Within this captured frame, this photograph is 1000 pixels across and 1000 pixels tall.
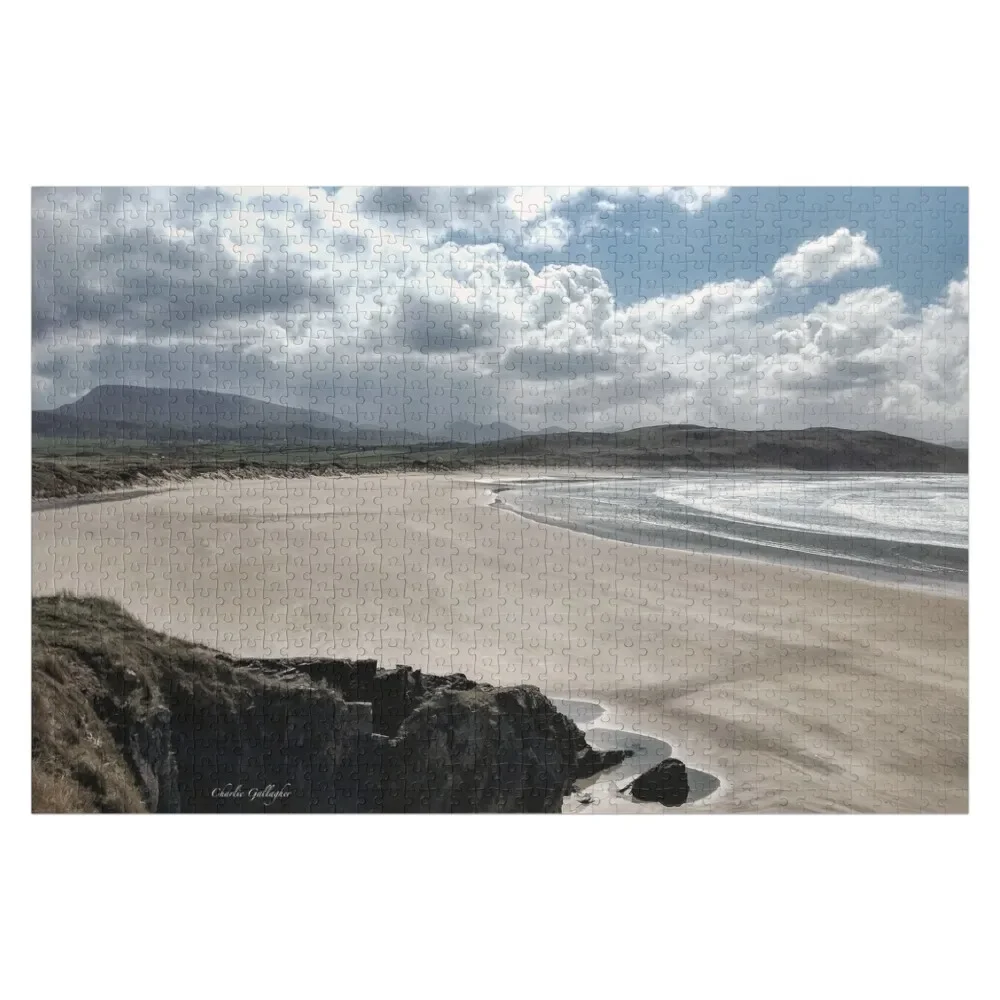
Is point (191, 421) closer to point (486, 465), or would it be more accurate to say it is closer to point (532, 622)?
point (486, 465)

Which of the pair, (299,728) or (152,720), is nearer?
(152,720)

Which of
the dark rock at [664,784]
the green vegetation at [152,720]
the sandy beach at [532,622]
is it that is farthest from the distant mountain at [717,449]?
the green vegetation at [152,720]

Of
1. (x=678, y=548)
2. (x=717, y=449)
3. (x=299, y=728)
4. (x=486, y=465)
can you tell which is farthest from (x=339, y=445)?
(x=717, y=449)

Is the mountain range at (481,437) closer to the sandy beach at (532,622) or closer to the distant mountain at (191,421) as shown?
the distant mountain at (191,421)

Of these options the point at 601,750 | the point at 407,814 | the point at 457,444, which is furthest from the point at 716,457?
the point at 407,814

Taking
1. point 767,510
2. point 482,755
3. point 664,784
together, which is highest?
point 767,510

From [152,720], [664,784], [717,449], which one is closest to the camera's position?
[152,720]
